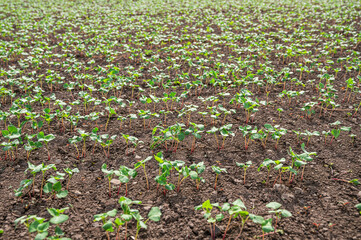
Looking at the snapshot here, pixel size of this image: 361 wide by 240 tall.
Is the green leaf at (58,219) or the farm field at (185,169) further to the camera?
the farm field at (185,169)

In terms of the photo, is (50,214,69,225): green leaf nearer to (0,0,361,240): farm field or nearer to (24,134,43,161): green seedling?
(0,0,361,240): farm field

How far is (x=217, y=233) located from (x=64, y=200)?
1.31m

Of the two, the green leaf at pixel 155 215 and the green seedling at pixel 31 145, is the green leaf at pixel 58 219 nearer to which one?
the green leaf at pixel 155 215

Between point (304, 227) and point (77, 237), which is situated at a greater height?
point (304, 227)

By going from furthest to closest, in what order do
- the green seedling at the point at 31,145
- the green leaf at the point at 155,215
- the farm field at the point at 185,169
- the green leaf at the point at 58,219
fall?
1. the green seedling at the point at 31,145
2. the farm field at the point at 185,169
3. the green leaf at the point at 155,215
4. the green leaf at the point at 58,219

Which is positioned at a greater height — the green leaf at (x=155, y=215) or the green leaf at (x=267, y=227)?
the green leaf at (x=267, y=227)

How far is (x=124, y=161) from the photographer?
110 inches

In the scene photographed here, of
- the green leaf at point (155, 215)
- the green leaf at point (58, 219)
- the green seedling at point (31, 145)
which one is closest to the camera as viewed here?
the green leaf at point (58, 219)

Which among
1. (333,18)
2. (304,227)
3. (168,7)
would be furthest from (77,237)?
(168,7)

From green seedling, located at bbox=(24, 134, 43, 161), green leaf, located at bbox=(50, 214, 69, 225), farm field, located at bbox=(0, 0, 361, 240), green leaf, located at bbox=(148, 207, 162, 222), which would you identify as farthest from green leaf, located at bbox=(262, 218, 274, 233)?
green seedling, located at bbox=(24, 134, 43, 161)

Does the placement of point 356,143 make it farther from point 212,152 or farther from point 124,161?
point 124,161

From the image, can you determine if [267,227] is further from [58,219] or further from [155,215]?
[58,219]

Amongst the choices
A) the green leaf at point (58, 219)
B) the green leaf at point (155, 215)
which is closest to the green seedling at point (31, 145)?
the green leaf at point (58, 219)

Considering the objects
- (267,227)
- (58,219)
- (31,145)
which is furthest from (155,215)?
(31,145)
